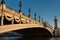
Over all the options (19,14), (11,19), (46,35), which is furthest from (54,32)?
(11,19)

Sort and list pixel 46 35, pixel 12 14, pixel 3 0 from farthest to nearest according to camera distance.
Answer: pixel 46 35 → pixel 12 14 → pixel 3 0

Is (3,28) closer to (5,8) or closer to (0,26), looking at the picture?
(0,26)

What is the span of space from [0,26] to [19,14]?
466 inches

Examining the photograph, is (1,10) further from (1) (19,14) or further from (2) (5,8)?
(1) (19,14)

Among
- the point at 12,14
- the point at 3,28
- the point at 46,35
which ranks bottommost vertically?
the point at 46,35

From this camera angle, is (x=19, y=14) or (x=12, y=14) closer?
(x=12, y=14)

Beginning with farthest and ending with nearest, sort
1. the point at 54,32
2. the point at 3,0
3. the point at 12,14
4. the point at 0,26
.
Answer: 1. the point at 54,32
2. the point at 12,14
3. the point at 3,0
4. the point at 0,26

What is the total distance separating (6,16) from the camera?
38.0 m

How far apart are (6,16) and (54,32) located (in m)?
76.3

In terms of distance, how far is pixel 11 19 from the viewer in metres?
40.0

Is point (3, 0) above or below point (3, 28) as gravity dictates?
above

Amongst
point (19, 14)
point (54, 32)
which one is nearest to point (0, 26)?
point (19, 14)

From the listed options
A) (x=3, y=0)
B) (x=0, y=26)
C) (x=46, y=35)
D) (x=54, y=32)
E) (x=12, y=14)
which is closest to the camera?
(x=0, y=26)

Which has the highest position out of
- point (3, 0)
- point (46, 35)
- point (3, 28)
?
point (3, 0)
